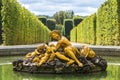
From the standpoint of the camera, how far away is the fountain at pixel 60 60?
398 inches

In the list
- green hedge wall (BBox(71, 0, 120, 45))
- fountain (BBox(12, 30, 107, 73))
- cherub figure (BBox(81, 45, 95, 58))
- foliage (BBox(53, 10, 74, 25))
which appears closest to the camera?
fountain (BBox(12, 30, 107, 73))

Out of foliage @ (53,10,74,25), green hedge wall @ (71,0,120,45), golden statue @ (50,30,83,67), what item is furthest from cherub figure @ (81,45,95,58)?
foliage @ (53,10,74,25)

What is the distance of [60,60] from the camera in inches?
400

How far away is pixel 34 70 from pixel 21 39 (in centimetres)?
2093

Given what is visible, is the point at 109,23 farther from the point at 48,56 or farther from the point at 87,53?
the point at 48,56

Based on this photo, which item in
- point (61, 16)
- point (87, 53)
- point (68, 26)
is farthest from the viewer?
point (61, 16)

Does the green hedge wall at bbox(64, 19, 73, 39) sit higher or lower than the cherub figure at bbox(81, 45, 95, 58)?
lower

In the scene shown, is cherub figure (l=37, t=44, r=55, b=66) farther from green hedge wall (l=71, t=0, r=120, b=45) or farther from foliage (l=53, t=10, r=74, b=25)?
foliage (l=53, t=10, r=74, b=25)

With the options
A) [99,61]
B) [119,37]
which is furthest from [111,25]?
[99,61]

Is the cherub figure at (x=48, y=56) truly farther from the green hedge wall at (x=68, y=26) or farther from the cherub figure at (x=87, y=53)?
the green hedge wall at (x=68, y=26)

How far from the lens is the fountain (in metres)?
10.1

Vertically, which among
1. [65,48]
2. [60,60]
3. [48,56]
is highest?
[65,48]

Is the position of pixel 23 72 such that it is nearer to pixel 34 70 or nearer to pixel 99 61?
pixel 34 70

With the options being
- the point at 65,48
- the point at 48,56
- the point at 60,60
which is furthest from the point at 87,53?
the point at 48,56
